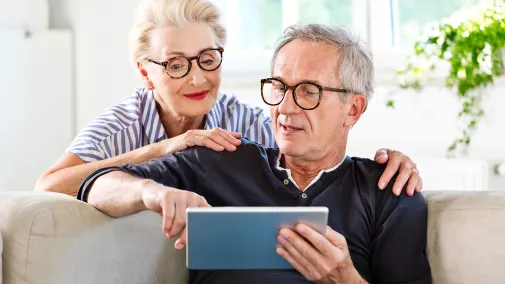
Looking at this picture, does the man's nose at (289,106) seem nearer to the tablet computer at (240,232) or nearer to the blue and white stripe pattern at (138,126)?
the tablet computer at (240,232)

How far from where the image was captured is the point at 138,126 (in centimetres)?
255

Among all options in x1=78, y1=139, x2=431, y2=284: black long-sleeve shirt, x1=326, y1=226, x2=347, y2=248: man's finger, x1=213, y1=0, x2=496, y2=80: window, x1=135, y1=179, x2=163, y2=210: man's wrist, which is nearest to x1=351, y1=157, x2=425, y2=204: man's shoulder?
x1=78, y1=139, x2=431, y2=284: black long-sleeve shirt

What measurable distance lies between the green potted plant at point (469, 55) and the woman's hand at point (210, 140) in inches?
68.0

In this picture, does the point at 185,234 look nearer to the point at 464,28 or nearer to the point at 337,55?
the point at 337,55

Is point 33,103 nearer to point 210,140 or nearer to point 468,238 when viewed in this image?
point 210,140

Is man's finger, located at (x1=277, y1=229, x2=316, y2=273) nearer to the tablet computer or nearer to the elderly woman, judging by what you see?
the tablet computer

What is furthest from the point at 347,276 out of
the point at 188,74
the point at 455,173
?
the point at 455,173

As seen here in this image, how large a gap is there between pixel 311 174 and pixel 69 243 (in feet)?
2.04

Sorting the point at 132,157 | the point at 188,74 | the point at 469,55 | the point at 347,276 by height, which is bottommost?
the point at 347,276

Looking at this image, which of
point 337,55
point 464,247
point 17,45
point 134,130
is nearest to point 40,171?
point 17,45

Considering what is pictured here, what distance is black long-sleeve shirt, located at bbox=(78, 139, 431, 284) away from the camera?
1870mm

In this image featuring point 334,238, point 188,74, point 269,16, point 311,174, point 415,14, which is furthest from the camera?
point 269,16

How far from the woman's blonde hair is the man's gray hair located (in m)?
0.52

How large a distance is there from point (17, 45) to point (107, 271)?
224cm
